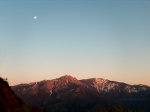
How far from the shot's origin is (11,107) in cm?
9206

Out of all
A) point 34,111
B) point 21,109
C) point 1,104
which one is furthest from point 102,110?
point 1,104

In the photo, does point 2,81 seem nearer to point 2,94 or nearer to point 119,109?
point 2,94

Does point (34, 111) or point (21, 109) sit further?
point (34, 111)

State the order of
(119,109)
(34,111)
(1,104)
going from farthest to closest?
(119,109)
(34,111)
(1,104)

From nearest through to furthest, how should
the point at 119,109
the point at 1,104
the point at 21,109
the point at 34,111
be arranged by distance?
the point at 1,104
the point at 21,109
the point at 34,111
the point at 119,109

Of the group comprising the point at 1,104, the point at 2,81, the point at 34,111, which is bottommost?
the point at 34,111

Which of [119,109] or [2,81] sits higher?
[2,81]

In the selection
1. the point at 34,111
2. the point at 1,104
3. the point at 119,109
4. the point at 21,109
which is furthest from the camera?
the point at 119,109

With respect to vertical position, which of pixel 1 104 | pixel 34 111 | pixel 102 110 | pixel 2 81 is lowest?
pixel 102 110

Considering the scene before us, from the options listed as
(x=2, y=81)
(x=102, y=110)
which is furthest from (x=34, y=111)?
(x=102, y=110)

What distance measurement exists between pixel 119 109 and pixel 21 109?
7589 centimetres

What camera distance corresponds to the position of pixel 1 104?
8662 cm

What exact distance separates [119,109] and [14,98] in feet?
252

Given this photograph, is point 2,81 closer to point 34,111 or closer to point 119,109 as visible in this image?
point 34,111
